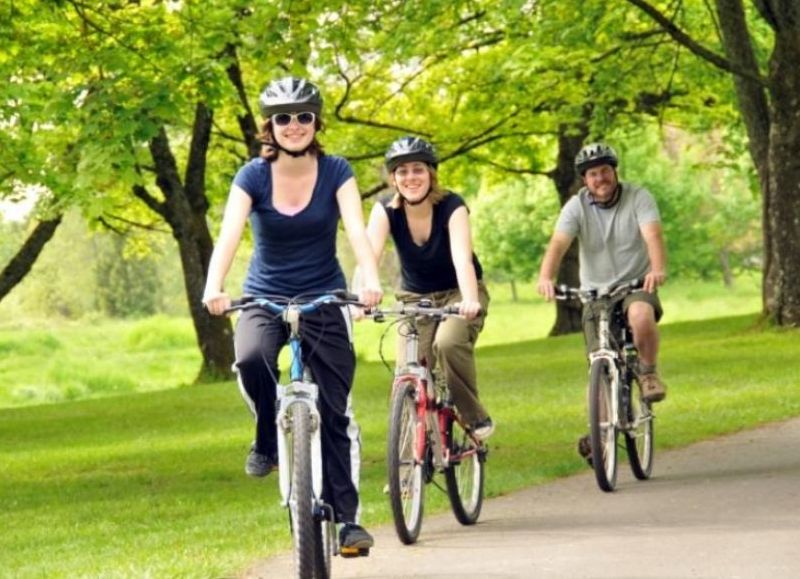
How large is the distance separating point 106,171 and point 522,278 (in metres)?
72.0

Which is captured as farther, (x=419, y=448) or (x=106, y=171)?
(x=106, y=171)

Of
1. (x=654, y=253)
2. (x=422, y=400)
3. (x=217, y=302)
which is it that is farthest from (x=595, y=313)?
(x=217, y=302)

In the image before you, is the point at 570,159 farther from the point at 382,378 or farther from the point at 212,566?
the point at 212,566

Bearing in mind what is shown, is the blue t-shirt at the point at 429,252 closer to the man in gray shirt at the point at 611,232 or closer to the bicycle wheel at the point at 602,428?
the bicycle wheel at the point at 602,428

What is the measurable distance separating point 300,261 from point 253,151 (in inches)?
1109

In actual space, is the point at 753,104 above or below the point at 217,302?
above

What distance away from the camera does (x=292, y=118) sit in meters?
7.87

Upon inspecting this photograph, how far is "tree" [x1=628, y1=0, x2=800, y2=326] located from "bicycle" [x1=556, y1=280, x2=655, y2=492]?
14.8 metres

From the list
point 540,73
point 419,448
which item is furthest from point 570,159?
point 419,448

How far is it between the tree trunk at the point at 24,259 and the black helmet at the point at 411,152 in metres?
26.5

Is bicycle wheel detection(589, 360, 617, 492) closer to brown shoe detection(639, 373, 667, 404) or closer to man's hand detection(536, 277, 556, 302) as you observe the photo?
man's hand detection(536, 277, 556, 302)

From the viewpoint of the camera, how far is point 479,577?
8.41 m

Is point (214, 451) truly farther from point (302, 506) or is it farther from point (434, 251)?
point (302, 506)

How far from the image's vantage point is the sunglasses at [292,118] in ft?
25.8
